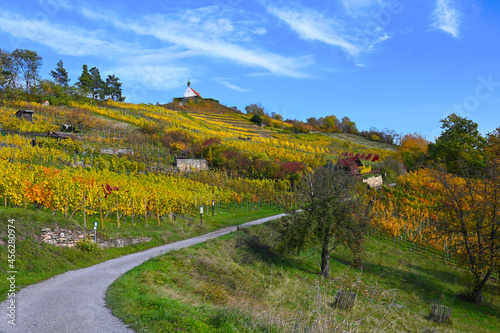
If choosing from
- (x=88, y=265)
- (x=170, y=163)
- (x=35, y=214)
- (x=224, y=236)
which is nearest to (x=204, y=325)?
(x=88, y=265)

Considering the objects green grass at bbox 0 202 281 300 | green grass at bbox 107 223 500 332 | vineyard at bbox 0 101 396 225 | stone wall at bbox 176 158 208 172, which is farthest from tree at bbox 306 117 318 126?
green grass at bbox 0 202 281 300

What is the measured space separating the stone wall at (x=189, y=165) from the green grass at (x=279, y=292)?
81.3ft

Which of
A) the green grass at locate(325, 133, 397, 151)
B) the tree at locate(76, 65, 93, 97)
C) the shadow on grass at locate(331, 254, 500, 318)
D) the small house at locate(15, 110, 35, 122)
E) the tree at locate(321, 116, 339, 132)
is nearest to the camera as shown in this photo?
the shadow on grass at locate(331, 254, 500, 318)

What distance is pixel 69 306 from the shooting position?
9742 mm

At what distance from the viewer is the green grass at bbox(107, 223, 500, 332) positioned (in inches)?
329

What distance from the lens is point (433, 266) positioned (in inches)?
1047

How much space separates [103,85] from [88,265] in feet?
326

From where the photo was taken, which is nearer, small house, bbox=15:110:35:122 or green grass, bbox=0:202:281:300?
green grass, bbox=0:202:281:300

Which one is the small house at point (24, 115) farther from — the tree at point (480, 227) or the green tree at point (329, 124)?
the green tree at point (329, 124)

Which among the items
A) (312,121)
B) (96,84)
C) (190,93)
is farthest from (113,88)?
(312,121)

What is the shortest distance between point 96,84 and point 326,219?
100 metres

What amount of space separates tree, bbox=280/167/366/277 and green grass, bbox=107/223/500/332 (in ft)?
7.15

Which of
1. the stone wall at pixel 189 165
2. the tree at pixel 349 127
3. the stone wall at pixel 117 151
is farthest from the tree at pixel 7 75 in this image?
the tree at pixel 349 127

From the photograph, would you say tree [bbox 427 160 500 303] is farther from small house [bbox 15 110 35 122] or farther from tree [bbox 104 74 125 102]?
tree [bbox 104 74 125 102]
